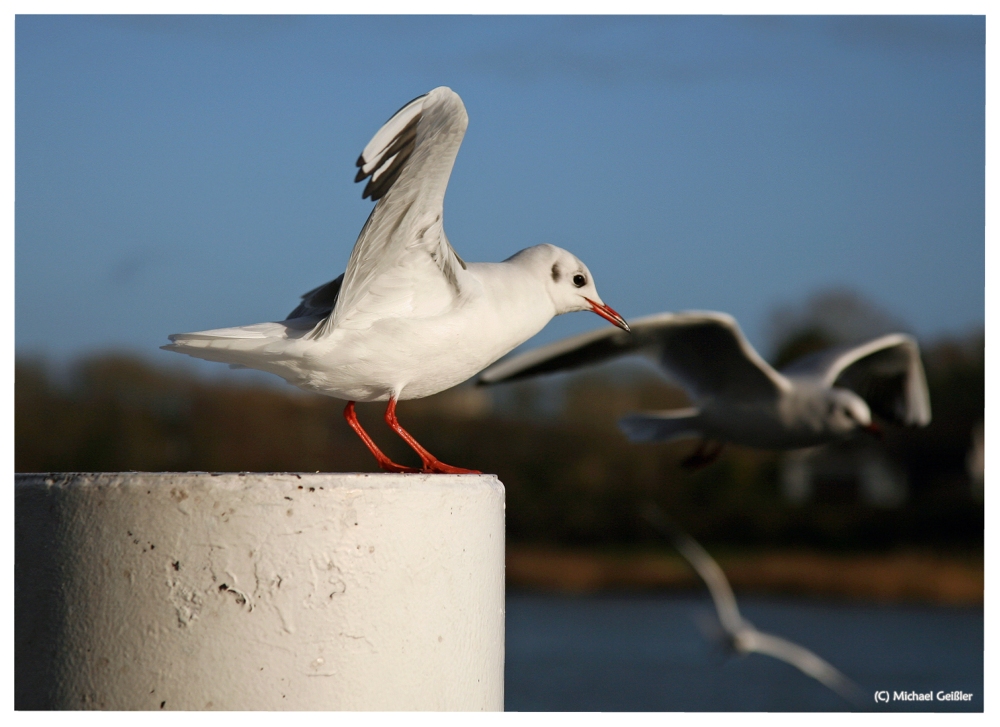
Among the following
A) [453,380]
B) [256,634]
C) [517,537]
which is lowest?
[517,537]

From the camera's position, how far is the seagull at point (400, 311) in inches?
87.7

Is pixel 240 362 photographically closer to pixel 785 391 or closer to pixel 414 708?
pixel 414 708

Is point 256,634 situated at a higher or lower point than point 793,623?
higher

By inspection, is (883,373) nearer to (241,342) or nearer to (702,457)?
(702,457)

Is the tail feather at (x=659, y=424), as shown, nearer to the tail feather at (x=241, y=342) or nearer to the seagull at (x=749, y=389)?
the seagull at (x=749, y=389)

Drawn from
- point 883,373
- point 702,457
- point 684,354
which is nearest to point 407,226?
point 684,354

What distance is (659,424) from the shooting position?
223 inches

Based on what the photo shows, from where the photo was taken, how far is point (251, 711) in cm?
182

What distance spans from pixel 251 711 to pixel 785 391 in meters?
4.21

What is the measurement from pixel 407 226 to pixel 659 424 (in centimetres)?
360

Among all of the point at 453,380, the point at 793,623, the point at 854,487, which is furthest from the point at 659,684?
the point at 453,380

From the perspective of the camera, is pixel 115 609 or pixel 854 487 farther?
pixel 854 487

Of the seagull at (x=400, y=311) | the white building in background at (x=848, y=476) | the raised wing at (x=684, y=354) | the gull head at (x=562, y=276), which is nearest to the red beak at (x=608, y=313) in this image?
the gull head at (x=562, y=276)

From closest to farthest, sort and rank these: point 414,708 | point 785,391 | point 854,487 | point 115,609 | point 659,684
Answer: point 115,609, point 414,708, point 785,391, point 659,684, point 854,487
